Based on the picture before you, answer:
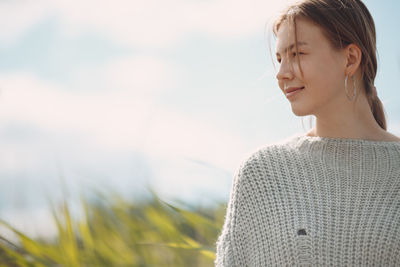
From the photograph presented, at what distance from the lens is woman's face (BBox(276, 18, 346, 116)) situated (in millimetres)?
1720

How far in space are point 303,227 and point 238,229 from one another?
9.0 inches

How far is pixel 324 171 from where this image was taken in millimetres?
1825

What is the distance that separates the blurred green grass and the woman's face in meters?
0.67

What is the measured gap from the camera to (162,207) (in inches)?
87.2

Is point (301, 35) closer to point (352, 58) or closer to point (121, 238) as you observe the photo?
point (352, 58)

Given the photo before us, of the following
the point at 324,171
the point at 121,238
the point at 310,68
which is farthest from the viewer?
the point at 121,238

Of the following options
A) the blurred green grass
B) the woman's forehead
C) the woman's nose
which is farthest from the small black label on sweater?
the woman's forehead

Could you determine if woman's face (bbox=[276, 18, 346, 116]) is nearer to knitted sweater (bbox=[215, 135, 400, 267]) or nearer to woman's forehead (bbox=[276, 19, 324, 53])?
woman's forehead (bbox=[276, 19, 324, 53])

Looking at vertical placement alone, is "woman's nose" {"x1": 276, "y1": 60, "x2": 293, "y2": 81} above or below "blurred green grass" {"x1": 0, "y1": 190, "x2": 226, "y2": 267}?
above

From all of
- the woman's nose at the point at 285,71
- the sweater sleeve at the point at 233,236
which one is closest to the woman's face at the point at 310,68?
the woman's nose at the point at 285,71

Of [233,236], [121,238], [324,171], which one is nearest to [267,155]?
[324,171]

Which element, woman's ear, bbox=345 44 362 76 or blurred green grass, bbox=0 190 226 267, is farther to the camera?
blurred green grass, bbox=0 190 226 267

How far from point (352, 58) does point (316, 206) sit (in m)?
0.54

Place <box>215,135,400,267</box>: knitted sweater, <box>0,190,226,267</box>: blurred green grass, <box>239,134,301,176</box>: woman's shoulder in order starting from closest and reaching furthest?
<box>215,135,400,267</box>: knitted sweater < <box>239,134,301,176</box>: woman's shoulder < <box>0,190,226,267</box>: blurred green grass
